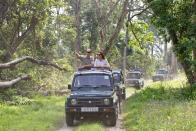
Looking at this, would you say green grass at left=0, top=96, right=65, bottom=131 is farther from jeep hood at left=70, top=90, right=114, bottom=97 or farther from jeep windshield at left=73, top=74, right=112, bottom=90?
jeep windshield at left=73, top=74, right=112, bottom=90

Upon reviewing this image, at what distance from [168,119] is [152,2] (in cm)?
1076

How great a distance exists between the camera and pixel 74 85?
719 inches

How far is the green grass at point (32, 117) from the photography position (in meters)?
16.1

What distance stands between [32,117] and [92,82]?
2.75 m

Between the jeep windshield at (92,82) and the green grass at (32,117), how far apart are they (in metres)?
1.70

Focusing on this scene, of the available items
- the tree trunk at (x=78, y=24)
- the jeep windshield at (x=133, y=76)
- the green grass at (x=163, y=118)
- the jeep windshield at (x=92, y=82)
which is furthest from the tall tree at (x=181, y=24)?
the tree trunk at (x=78, y=24)

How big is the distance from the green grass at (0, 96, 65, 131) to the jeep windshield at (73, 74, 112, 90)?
5.59ft

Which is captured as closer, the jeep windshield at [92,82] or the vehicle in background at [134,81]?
the jeep windshield at [92,82]

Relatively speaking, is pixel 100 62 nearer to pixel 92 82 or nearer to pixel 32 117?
pixel 92 82

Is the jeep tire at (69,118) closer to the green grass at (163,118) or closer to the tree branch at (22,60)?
the green grass at (163,118)

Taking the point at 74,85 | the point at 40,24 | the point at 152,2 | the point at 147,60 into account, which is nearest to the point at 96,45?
the point at 147,60

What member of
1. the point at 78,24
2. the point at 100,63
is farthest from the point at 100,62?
the point at 78,24

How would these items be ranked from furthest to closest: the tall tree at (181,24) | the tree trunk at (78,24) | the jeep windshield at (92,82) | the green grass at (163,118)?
1. the tree trunk at (78,24)
2. the tall tree at (181,24)
3. the jeep windshield at (92,82)
4. the green grass at (163,118)

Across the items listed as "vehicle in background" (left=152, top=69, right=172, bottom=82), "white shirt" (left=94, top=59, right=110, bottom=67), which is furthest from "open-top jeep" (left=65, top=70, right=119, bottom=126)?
"vehicle in background" (left=152, top=69, right=172, bottom=82)
